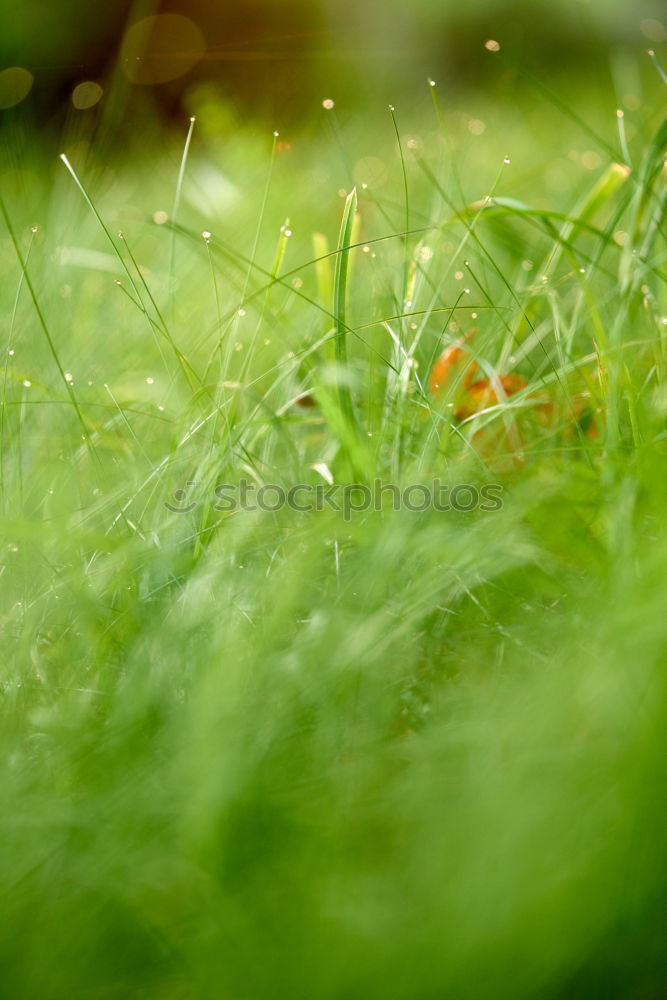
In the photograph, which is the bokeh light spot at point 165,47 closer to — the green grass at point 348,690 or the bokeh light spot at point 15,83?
the bokeh light spot at point 15,83

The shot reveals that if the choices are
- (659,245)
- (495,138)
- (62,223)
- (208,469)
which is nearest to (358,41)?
(495,138)

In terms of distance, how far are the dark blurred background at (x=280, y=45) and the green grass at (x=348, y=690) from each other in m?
2.53

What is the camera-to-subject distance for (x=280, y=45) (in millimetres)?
3654

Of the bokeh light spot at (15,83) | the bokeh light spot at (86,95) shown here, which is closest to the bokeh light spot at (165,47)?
the bokeh light spot at (86,95)

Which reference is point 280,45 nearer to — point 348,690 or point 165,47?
point 165,47

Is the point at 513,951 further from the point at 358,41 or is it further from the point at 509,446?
the point at 358,41

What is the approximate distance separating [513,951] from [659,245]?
1.05 metres

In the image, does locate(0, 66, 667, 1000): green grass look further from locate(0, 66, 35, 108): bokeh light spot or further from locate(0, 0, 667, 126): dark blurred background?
locate(0, 0, 667, 126): dark blurred background

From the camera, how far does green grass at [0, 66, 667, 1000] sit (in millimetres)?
497

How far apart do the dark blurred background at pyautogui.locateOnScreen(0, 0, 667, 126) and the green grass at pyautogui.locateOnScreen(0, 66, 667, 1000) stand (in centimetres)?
253

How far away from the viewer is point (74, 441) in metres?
1.02

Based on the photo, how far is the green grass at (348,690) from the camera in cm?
50

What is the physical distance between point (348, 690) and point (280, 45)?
367cm

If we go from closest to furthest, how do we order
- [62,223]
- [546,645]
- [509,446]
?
[546,645] < [509,446] < [62,223]
